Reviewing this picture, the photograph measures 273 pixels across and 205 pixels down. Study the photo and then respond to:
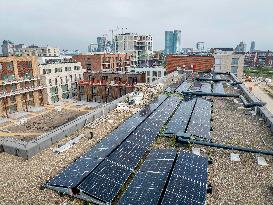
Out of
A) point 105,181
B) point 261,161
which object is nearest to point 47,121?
point 105,181

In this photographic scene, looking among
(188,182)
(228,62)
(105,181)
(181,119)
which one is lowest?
(188,182)

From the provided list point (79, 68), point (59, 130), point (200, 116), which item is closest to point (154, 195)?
point (59, 130)

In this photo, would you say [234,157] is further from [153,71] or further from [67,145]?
[153,71]

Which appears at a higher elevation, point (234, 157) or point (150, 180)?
point (150, 180)

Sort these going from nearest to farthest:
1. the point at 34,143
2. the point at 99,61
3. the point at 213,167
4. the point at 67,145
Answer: the point at 213,167 → the point at 34,143 → the point at 67,145 → the point at 99,61

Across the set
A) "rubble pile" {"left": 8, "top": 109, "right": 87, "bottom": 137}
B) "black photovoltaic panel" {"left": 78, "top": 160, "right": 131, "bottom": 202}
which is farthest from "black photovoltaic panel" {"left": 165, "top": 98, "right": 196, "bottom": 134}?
"rubble pile" {"left": 8, "top": 109, "right": 87, "bottom": 137}

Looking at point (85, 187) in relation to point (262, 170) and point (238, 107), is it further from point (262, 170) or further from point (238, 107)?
point (238, 107)

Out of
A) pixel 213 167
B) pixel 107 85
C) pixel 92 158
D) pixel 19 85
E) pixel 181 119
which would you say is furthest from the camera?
pixel 107 85
